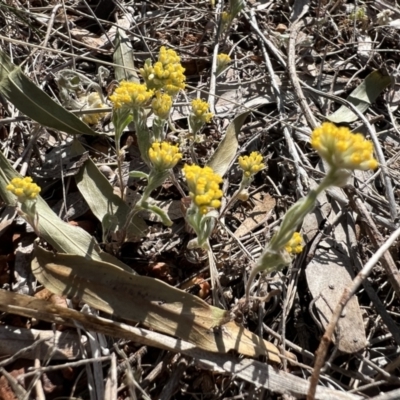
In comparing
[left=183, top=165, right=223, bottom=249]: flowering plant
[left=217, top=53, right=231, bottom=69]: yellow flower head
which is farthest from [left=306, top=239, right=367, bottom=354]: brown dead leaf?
[left=217, top=53, right=231, bottom=69]: yellow flower head

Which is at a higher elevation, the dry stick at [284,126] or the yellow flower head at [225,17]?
the yellow flower head at [225,17]

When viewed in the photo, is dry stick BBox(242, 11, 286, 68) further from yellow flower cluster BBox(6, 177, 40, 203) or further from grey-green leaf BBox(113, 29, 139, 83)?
yellow flower cluster BBox(6, 177, 40, 203)

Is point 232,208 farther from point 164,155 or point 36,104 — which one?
point 36,104

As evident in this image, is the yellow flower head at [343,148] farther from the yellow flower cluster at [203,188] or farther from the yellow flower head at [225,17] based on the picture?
the yellow flower head at [225,17]

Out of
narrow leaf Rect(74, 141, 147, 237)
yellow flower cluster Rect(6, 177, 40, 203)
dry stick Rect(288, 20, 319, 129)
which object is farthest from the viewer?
dry stick Rect(288, 20, 319, 129)

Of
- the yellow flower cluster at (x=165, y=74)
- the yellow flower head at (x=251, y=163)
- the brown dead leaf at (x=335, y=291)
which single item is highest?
the yellow flower cluster at (x=165, y=74)

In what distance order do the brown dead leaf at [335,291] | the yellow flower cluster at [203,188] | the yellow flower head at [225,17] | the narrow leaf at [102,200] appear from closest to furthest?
the yellow flower cluster at [203,188], the brown dead leaf at [335,291], the narrow leaf at [102,200], the yellow flower head at [225,17]

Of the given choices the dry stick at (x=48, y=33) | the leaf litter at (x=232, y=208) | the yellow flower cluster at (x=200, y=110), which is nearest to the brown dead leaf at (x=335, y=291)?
the leaf litter at (x=232, y=208)
